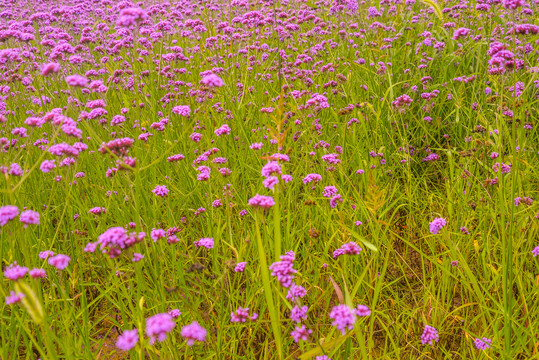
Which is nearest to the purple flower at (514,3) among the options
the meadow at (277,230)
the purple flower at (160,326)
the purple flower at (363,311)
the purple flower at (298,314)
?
the meadow at (277,230)

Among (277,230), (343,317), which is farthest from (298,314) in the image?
(277,230)

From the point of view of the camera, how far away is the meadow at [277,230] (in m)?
1.74

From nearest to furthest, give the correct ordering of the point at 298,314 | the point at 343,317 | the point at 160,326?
1. the point at 160,326
2. the point at 343,317
3. the point at 298,314

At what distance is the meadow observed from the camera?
174 centimetres

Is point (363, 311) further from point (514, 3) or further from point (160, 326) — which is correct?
point (514, 3)

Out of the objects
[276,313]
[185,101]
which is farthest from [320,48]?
[276,313]

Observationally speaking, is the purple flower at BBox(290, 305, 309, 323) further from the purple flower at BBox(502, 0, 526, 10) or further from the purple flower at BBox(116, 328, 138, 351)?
the purple flower at BBox(502, 0, 526, 10)

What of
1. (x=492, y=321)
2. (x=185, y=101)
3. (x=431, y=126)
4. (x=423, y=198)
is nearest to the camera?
(x=492, y=321)

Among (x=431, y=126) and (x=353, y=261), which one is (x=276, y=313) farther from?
(x=431, y=126)

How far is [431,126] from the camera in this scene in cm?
410

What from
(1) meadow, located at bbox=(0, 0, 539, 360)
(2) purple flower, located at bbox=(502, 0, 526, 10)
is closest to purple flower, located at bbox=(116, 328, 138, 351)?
(1) meadow, located at bbox=(0, 0, 539, 360)

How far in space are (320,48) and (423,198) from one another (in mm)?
2650

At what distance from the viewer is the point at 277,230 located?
5.69ft

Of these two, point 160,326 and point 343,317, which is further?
point 343,317
